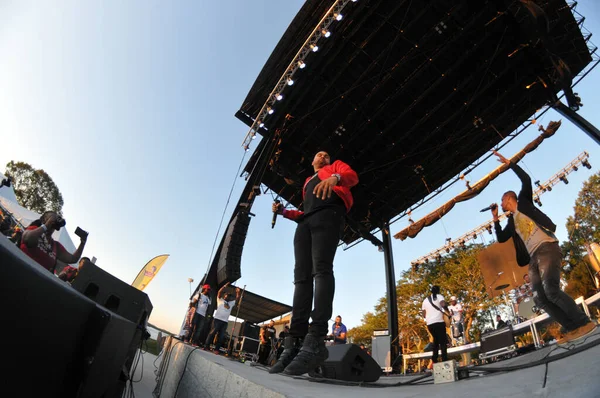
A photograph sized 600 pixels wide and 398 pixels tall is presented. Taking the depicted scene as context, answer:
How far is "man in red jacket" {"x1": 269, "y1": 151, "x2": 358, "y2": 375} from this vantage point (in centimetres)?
177

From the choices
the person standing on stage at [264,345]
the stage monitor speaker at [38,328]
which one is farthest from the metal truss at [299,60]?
the stage monitor speaker at [38,328]

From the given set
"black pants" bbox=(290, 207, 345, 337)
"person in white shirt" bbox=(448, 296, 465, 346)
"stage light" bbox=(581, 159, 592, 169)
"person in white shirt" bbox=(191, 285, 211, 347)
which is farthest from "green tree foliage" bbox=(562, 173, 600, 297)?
"black pants" bbox=(290, 207, 345, 337)

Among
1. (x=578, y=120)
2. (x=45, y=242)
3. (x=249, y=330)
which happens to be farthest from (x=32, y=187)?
(x=578, y=120)

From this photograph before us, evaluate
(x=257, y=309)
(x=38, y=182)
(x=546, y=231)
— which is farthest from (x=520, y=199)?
(x=38, y=182)

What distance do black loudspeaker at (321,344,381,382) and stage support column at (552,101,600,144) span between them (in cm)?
737

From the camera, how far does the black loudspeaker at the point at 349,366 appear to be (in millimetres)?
1949

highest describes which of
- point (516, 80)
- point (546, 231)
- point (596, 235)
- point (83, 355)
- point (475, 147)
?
point (596, 235)

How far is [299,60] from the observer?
6938 millimetres

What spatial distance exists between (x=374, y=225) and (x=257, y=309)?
417 inches

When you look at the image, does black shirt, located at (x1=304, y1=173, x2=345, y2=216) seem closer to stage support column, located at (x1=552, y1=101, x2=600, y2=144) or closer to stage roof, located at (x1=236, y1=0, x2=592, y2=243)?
stage roof, located at (x1=236, y1=0, x2=592, y2=243)

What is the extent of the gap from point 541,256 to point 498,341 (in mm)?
4211

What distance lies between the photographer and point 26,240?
2.93 metres

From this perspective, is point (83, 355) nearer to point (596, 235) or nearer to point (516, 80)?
point (516, 80)

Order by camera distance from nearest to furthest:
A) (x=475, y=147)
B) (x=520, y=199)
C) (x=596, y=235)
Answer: (x=520, y=199) → (x=475, y=147) → (x=596, y=235)
